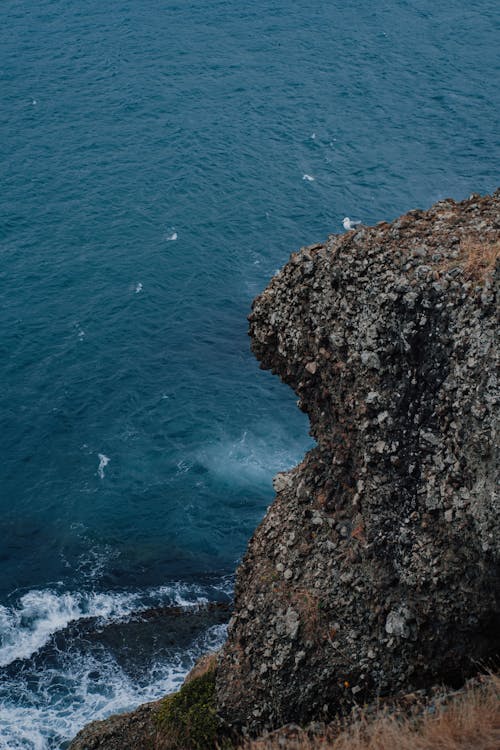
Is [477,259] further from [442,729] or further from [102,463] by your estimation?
[102,463]

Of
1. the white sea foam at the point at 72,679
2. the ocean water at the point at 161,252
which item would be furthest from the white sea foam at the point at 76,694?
the ocean water at the point at 161,252

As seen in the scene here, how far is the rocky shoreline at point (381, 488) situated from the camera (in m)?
19.8

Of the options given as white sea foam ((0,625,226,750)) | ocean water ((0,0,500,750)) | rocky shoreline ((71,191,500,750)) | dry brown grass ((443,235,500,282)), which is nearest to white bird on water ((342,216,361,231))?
ocean water ((0,0,500,750))

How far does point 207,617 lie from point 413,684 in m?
29.4

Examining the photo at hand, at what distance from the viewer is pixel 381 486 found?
21.6 meters

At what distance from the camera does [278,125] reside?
103 meters

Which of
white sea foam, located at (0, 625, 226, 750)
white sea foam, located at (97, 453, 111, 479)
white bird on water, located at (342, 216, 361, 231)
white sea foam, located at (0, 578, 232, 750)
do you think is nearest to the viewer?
white sea foam, located at (0, 625, 226, 750)

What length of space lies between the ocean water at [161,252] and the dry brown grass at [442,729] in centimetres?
2720

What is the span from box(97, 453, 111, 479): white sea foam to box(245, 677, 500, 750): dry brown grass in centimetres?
4027

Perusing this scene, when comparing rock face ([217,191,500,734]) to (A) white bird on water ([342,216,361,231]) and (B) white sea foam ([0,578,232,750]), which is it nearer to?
(B) white sea foam ([0,578,232,750])

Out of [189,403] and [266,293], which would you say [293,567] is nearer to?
[266,293]

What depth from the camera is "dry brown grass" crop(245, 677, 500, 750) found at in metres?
16.5

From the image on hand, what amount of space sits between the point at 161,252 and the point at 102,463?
2994cm

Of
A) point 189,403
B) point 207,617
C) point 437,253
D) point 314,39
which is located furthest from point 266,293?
point 314,39
